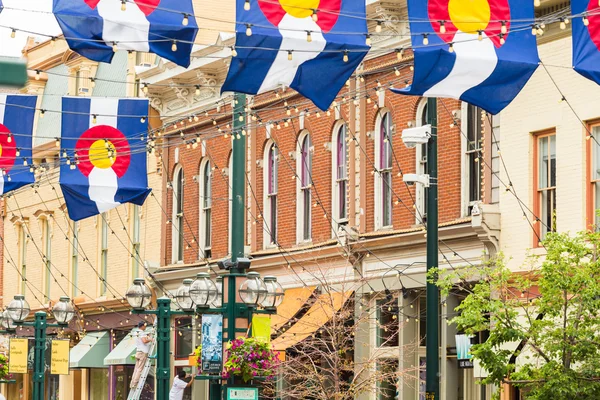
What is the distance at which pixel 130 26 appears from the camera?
1545 cm

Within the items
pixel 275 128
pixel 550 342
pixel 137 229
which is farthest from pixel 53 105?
pixel 550 342

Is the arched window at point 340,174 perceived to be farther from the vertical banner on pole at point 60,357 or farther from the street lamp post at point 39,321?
the vertical banner on pole at point 60,357

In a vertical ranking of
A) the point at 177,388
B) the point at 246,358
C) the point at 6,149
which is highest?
the point at 6,149

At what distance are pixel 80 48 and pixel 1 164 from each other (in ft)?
27.1

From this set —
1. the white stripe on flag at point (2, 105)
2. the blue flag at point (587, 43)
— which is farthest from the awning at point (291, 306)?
the blue flag at point (587, 43)

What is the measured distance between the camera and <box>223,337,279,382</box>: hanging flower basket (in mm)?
21906

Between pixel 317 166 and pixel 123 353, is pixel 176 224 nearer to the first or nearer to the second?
pixel 123 353

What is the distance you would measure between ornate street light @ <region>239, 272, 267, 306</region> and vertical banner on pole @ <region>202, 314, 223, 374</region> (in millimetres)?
540

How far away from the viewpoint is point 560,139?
80.7ft

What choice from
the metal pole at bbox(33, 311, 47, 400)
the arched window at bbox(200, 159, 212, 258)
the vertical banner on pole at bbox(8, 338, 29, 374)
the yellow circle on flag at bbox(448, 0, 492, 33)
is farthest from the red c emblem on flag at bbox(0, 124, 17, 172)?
the arched window at bbox(200, 159, 212, 258)

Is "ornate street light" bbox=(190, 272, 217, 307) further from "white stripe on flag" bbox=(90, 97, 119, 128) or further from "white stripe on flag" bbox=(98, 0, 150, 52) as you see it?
"white stripe on flag" bbox=(98, 0, 150, 52)

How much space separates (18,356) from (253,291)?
1321 cm

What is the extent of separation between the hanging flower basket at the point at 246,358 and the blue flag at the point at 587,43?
8.24 metres

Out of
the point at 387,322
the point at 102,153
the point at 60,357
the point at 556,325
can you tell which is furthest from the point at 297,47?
the point at 60,357
